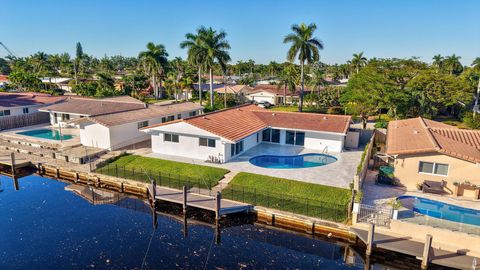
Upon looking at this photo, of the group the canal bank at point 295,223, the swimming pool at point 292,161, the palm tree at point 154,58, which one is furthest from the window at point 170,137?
the palm tree at point 154,58

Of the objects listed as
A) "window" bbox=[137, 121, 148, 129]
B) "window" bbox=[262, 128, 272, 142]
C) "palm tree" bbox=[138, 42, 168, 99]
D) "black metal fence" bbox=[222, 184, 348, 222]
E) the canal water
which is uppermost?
"palm tree" bbox=[138, 42, 168, 99]

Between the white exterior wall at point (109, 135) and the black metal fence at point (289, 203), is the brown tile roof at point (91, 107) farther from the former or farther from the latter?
the black metal fence at point (289, 203)

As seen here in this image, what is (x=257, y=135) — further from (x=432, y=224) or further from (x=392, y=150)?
(x=432, y=224)

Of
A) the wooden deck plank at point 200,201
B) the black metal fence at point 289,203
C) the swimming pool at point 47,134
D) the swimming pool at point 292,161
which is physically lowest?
the wooden deck plank at point 200,201

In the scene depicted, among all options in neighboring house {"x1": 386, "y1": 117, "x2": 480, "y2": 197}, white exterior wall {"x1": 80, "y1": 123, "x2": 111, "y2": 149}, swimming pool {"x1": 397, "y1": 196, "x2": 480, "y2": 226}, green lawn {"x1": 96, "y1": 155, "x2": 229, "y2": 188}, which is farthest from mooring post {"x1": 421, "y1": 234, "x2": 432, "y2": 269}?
white exterior wall {"x1": 80, "y1": 123, "x2": 111, "y2": 149}

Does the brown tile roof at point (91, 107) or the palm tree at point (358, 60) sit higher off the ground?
the palm tree at point (358, 60)

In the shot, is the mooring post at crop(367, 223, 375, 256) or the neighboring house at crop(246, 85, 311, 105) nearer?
the mooring post at crop(367, 223, 375, 256)

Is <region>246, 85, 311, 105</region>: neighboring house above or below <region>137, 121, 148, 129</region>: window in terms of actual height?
above

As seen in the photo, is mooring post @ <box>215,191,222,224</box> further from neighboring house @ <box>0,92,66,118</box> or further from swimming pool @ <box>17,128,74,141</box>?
neighboring house @ <box>0,92,66,118</box>
